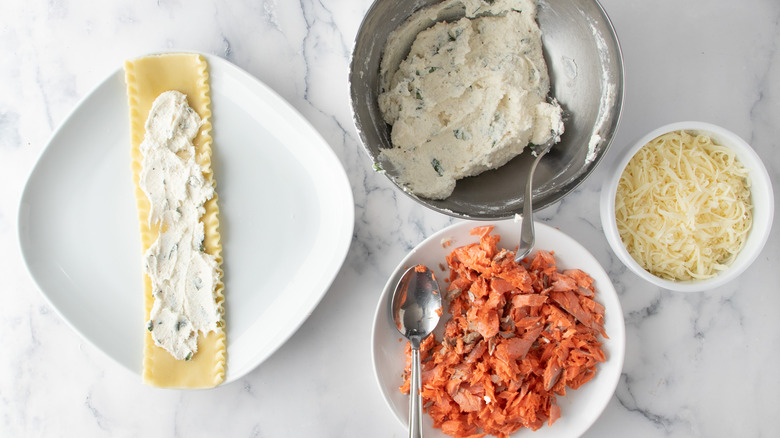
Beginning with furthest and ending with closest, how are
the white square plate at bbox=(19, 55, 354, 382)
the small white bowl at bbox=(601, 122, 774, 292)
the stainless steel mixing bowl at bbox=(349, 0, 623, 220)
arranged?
the white square plate at bbox=(19, 55, 354, 382) < the small white bowl at bbox=(601, 122, 774, 292) < the stainless steel mixing bowl at bbox=(349, 0, 623, 220)

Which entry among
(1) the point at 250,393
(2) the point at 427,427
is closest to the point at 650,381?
(2) the point at 427,427

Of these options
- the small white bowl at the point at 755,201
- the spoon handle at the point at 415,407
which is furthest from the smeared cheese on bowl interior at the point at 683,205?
the spoon handle at the point at 415,407

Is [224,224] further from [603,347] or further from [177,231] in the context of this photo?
[603,347]

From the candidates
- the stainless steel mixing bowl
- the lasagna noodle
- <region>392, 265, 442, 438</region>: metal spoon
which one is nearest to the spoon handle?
<region>392, 265, 442, 438</region>: metal spoon

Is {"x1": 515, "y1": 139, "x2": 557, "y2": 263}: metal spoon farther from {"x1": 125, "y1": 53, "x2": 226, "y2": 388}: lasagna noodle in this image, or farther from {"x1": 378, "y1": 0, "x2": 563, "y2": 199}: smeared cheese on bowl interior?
{"x1": 125, "y1": 53, "x2": 226, "y2": 388}: lasagna noodle

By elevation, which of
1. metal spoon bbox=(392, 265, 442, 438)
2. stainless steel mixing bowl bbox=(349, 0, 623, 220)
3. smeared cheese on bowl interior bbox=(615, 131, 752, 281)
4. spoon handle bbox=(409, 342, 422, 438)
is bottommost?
spoon handle bbox=(409, 342, 422, 438)

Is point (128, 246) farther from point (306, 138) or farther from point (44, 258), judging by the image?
point (306, 138)

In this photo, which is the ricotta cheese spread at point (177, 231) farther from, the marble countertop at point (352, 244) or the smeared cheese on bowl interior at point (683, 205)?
the smeared cheese on bowl interior at point (683, 205)
